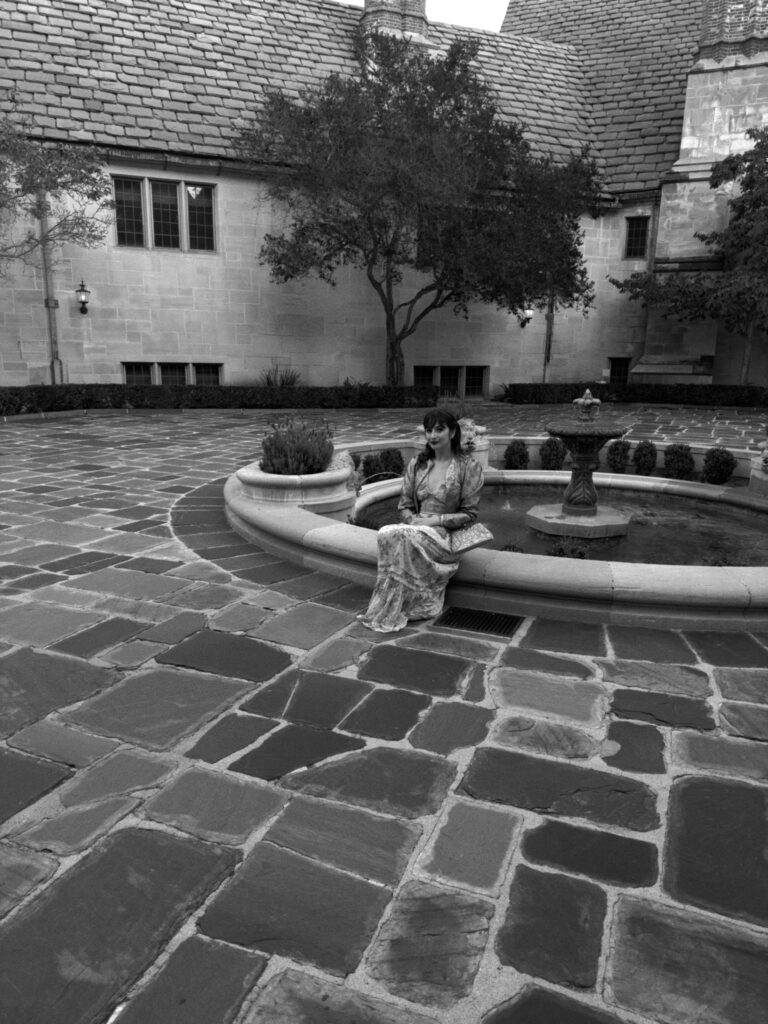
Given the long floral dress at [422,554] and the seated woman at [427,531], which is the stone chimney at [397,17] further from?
the long floral dress at [422,554]

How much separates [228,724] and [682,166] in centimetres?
2575

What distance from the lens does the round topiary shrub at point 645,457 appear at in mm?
11742

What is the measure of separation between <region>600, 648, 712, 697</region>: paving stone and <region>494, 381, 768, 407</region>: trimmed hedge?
20.1m

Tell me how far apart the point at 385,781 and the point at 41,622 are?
2.98 meters

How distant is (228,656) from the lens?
448 centimetres

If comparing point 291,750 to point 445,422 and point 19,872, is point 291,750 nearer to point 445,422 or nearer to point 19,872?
point 19,872

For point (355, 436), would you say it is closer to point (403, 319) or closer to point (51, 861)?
point (403, 319)

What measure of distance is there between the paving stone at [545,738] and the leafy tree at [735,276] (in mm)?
19683

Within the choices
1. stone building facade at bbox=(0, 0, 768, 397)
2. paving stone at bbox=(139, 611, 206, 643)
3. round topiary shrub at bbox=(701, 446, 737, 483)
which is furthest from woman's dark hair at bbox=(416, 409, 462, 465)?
stone building facade at bbox=(0, 0, 768, 397)

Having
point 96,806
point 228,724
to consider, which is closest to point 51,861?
point 96,806

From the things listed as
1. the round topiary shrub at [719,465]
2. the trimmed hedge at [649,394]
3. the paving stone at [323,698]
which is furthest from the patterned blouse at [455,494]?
the trimmed hedge at [649,394]

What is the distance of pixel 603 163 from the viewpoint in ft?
85.4

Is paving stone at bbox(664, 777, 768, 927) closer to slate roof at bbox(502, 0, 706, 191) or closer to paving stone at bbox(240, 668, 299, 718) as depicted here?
paving stone at bbox(240, 668, 299, 718)

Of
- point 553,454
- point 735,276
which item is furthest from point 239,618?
point 735,276
